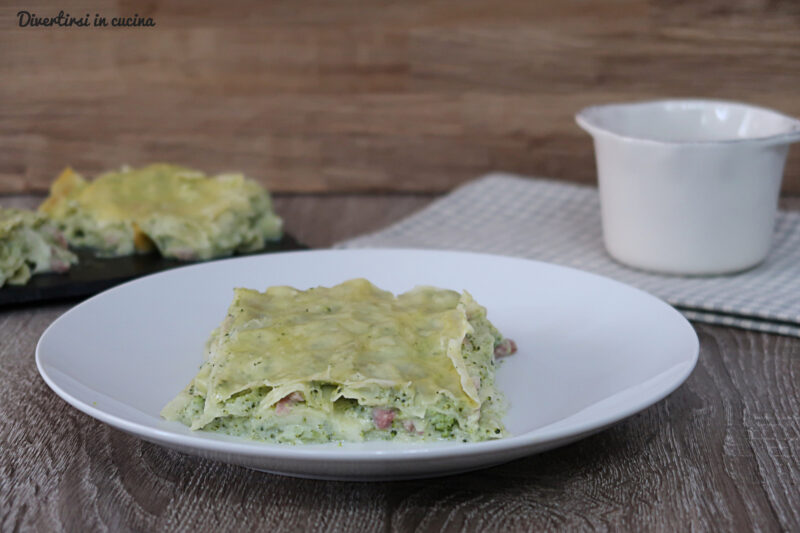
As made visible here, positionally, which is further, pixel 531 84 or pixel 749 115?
pixel 531 84

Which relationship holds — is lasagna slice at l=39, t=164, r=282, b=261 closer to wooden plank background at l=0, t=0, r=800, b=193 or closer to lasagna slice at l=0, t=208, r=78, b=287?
lasagna slice at l=0, t=208, r=78, b=287

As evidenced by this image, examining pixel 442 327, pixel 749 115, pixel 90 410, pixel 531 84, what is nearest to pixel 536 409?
pixel 442 327

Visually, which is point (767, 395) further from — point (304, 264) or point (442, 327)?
point (304, 264)

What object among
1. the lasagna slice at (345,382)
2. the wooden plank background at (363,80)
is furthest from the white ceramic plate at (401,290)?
the wooden plank background at (363,80)

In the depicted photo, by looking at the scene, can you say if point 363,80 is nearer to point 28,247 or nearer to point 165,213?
point 165,213

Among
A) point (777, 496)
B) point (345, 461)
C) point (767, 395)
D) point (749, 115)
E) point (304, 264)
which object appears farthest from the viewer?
point (749, 115)

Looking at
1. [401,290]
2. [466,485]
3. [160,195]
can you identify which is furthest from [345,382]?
[160,195]
